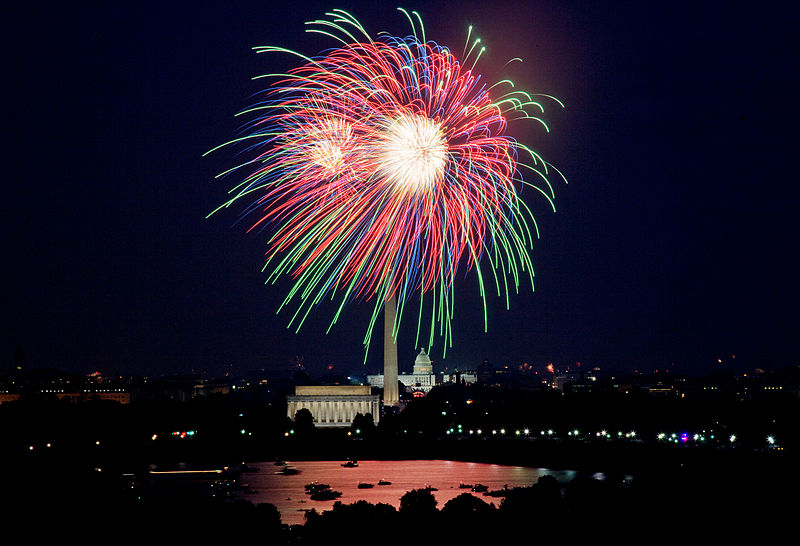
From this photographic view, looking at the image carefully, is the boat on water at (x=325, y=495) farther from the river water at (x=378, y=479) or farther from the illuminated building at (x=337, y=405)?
the illuminated building at (x=337, y=405)

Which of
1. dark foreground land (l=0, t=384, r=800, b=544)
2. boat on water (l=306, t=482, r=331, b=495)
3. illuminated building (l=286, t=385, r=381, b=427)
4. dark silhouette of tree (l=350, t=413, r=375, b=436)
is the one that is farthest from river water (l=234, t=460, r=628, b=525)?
illuminated building (l=286, t=385, r=381, b=427)

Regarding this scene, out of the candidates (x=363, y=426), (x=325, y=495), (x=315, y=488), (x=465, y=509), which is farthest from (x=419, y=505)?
(x=363, y=426)

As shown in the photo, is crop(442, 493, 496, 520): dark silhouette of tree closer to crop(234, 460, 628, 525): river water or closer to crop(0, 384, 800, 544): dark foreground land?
crop(0, 384, 800, 544): dark foreground land

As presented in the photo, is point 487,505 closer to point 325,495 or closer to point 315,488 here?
point 325,495

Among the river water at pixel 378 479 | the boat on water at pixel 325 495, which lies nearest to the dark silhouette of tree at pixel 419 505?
the river water at pixel 378 479

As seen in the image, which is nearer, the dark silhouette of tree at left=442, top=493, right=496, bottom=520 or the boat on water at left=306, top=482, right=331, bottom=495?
the dark silhouette of tree at left=442, top=493, right=496, bottom=520
